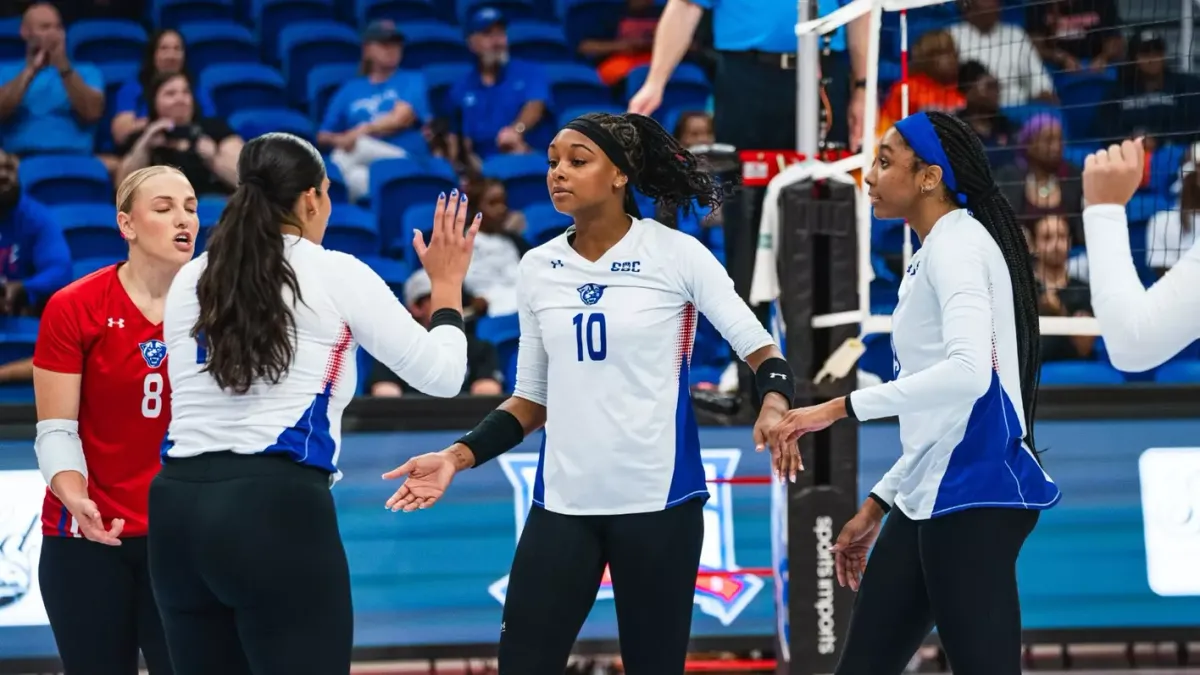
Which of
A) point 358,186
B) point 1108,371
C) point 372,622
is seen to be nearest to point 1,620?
Answer: point 372,622

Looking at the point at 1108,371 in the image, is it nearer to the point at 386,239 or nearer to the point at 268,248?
the point at 386,239

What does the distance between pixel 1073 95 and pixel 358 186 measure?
15.4 feet

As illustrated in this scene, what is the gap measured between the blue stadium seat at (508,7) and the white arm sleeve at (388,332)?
23.2 feet

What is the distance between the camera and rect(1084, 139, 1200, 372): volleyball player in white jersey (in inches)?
106

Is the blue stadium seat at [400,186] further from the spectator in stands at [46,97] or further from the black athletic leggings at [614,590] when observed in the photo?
the black athletic leggings at [614,590]

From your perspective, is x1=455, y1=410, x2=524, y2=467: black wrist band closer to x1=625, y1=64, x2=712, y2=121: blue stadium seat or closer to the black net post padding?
the black net post padding

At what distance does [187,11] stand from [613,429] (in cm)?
739

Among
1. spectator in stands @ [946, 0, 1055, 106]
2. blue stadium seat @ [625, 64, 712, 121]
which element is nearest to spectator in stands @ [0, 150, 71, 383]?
blue stadium seat @ [625, 64, 712, 121]

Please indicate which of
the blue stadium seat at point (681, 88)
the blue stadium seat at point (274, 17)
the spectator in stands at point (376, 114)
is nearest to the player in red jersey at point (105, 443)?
the spectator in stands at point (376, 114)

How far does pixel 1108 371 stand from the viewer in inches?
266

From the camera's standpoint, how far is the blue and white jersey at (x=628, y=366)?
3.36 meters

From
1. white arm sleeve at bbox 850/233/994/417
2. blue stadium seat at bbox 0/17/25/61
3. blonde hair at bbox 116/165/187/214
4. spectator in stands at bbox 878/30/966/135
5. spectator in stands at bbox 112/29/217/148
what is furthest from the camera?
blue stadium seat at bbox 0/17/25/61

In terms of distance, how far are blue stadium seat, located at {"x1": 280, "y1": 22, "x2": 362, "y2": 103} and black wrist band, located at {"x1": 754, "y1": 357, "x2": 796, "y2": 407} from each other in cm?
673

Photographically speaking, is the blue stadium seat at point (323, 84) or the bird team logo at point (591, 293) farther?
the blue stadium seat at point (323, 84)
